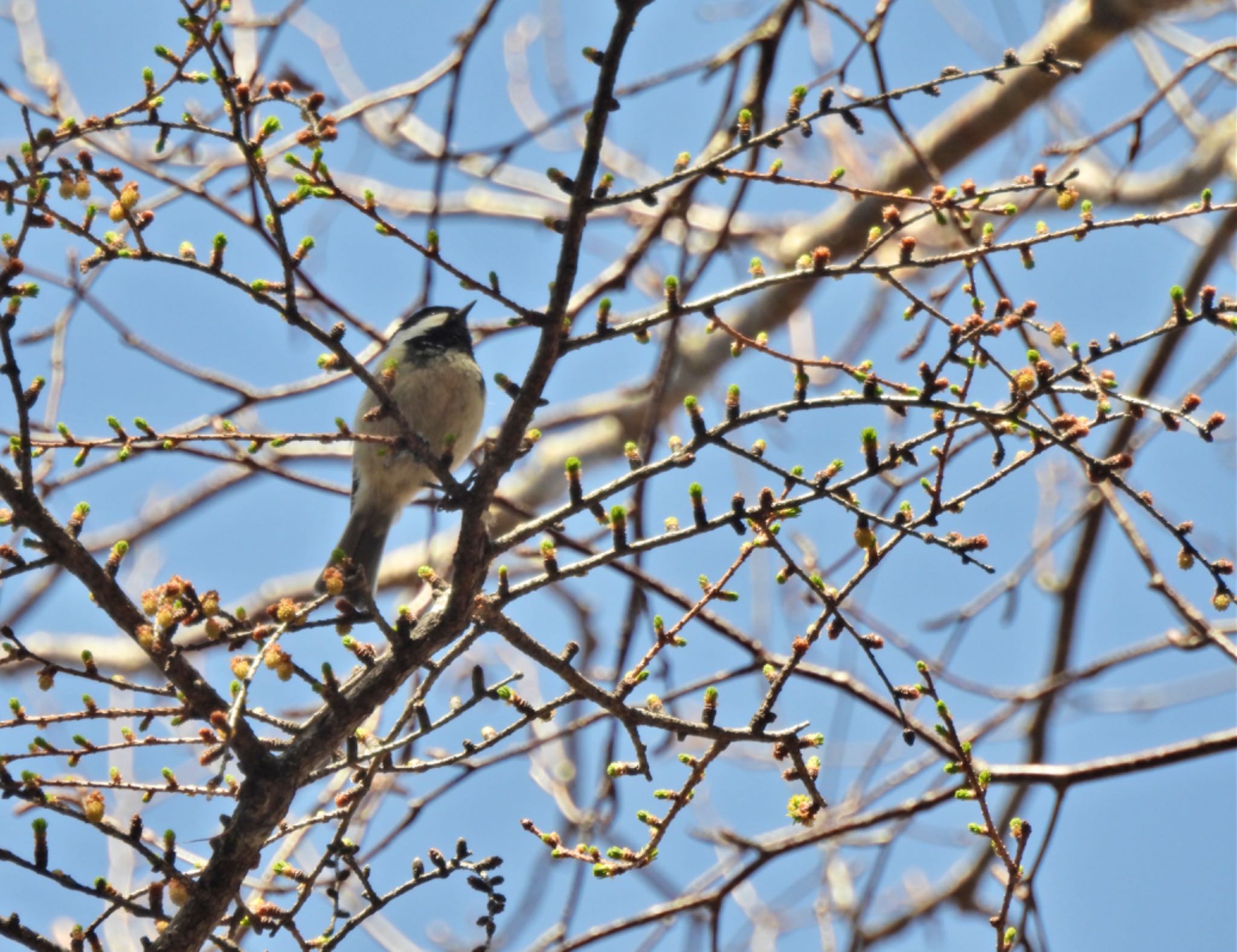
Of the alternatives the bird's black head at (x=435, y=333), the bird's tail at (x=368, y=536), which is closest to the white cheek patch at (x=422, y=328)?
the bird's black head at (x=435, y=333)

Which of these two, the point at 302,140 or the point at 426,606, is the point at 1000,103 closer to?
the point at 426,606

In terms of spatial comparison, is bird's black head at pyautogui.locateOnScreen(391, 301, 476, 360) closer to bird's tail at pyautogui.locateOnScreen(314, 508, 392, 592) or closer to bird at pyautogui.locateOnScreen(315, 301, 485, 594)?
bird at pyautogui.locateOnScreen(315, 301, 485, 594)

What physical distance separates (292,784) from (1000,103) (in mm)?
5330

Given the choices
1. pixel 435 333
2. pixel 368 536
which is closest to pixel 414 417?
pixel 435 333

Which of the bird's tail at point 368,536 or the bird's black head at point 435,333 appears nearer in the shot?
the bird's black head at point 435,333

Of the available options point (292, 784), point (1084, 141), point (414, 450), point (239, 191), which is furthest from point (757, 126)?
point (292, 784)

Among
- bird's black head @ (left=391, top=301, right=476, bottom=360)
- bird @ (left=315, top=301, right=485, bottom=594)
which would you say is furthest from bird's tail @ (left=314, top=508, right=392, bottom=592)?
bird's black head @ (left=391, top=301, right=476, bottom=360)

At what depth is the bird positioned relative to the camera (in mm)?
4559

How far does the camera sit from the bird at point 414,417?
4559mm

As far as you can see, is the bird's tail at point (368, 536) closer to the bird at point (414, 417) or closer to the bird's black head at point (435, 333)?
the bird at point (414, 417)

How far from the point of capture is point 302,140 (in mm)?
2158

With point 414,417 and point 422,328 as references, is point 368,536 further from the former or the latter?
point 422,328

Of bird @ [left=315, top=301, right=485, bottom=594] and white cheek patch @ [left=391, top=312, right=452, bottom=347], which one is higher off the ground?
white cheek patch @ [left=391, top=312, right=452, bottom=347]

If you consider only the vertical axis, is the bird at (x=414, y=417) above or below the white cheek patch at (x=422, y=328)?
below
